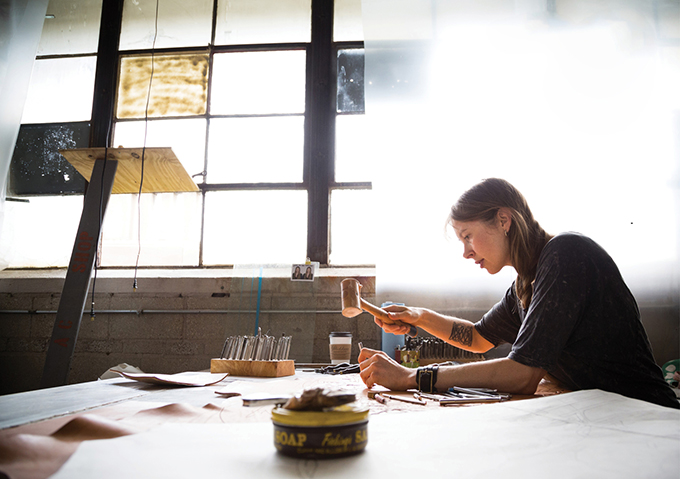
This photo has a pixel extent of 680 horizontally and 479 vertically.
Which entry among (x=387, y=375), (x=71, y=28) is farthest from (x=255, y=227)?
(x=71, y=28)

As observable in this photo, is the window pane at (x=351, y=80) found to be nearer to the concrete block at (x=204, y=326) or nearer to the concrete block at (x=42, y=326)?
the concrete block at (x=204, y=326)

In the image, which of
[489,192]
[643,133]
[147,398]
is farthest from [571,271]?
[643,133]

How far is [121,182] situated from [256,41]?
1778mm

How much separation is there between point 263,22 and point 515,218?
3045 mm

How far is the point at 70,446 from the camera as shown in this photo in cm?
66

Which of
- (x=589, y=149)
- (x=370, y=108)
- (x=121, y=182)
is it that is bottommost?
(x=121, y=182)

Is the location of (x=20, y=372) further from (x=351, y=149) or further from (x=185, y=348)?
(x=351, y=149)

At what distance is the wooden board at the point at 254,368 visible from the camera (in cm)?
197

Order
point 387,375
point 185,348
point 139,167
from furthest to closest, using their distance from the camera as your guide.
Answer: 1. point 185,348
2. point 139,167
3. point 387,375

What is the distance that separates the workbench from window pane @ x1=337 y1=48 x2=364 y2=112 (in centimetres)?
291

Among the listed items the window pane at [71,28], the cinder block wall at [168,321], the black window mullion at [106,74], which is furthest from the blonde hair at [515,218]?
the window pane at [71,28]

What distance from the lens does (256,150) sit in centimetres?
357

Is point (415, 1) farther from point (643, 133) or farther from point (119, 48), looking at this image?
point (119, 48)

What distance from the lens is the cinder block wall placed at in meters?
3.04
